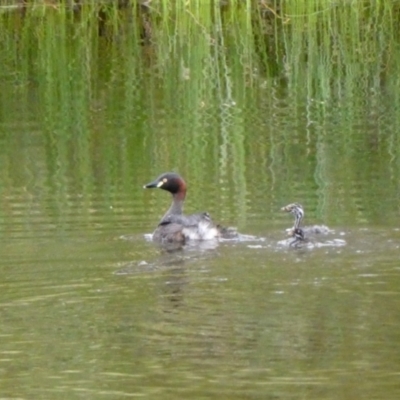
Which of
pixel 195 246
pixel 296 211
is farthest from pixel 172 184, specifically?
pixel 296 211

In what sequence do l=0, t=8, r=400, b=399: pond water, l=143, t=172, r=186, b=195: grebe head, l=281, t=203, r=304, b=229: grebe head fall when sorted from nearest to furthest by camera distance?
1. l=0, t=8, r=400, b=399: pond water
2. l=281, t=203, r=304, b=229: grebe head
3. l=143, t=172, r=186, b=195: grebe head

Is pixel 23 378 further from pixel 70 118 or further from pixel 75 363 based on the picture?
pixel 70 118

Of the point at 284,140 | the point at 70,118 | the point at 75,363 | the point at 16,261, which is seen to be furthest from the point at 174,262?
the point at 70,118

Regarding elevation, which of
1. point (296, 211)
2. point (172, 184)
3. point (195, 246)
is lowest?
point (195, 246)

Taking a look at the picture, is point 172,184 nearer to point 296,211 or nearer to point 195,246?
point 195,246

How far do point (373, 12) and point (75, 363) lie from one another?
13891 mm

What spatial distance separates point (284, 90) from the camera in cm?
1583

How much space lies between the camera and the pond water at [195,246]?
6461mm

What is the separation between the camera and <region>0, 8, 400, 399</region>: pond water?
6461 mm

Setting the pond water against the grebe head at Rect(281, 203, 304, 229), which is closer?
the pond water

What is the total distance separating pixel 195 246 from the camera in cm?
984

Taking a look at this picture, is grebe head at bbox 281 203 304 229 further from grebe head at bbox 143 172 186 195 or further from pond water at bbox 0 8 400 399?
grebe head at bbox 143 172 186 195

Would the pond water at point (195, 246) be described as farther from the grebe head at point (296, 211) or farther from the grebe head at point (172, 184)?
the grebe head at point (172, 184)

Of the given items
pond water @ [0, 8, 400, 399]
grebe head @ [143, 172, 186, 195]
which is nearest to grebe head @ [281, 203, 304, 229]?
pond water @ [0, 8, 400, 399]
